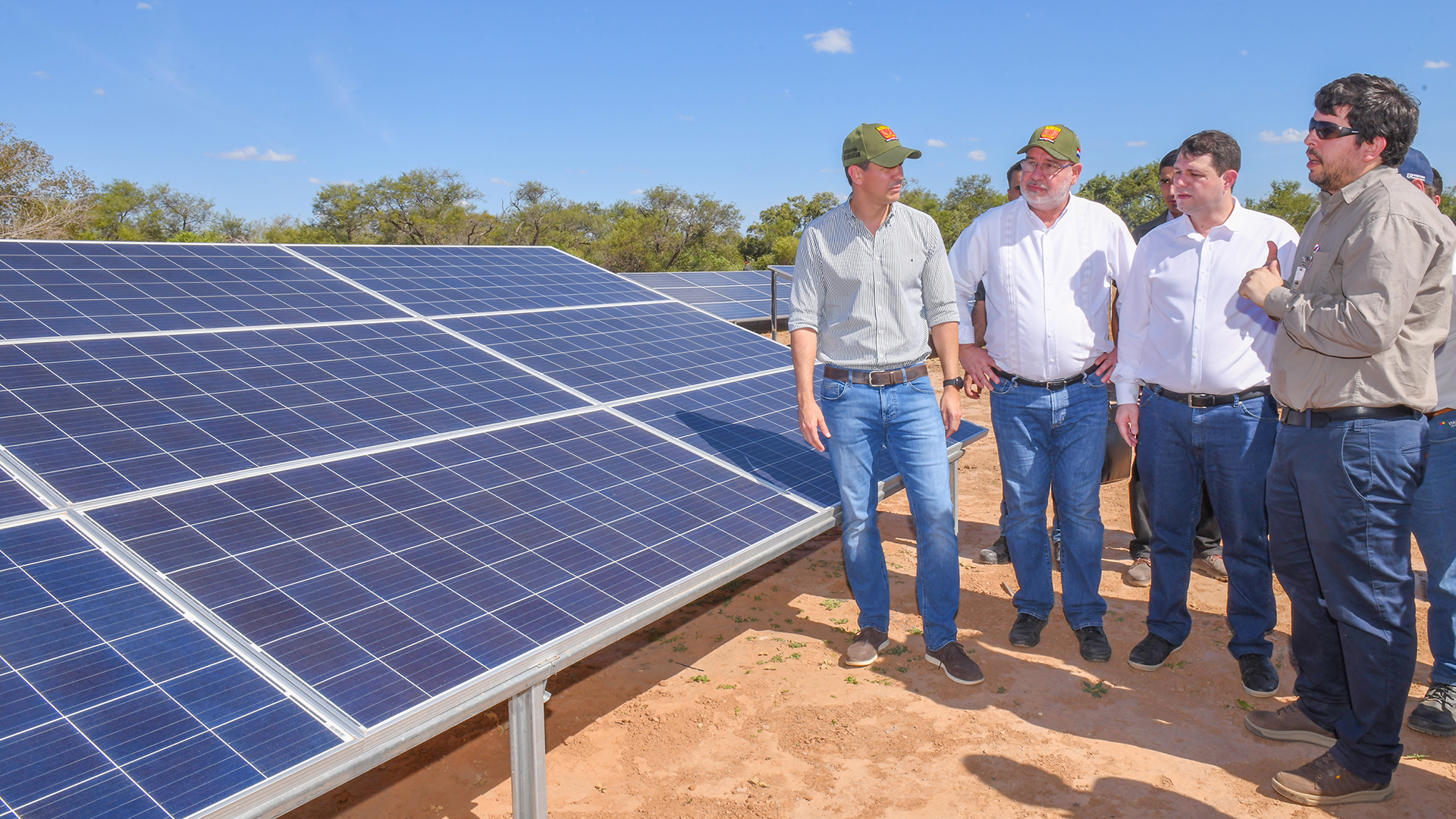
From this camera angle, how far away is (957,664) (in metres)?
5.50

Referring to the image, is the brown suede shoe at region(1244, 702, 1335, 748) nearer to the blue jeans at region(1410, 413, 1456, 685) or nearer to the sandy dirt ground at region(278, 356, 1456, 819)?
the sandy dirt ground at region(278, 356, 1456, 819)

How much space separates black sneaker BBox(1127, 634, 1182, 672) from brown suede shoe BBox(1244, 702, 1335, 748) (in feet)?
2.66

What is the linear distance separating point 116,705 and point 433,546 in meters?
1.41

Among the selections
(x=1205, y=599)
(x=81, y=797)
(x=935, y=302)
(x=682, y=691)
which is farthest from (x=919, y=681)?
(x=81, y=797)

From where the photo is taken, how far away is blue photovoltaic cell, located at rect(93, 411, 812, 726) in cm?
329

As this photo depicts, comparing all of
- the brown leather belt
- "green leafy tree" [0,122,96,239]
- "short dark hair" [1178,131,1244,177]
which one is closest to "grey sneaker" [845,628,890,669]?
the brown leather belt

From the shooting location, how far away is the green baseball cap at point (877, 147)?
4879 mm

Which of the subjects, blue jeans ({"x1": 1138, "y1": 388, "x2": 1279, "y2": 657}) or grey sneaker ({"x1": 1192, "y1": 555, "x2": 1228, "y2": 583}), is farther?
grey sneaker ({"x1": 1192, "y1": 555, "x2": 1228, "y2": 583})

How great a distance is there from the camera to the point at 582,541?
173 inches

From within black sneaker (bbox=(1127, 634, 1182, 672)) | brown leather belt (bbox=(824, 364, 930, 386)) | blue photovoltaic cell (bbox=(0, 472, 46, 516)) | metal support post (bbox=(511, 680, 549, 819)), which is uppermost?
brown leather belt (bbox=(824, 364, 930, 386))

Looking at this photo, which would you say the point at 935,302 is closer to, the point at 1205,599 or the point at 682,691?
the point at 682,691

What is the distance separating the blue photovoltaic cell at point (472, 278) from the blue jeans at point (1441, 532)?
686 centimetres

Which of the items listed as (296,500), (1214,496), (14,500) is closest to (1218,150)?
(1214,496)

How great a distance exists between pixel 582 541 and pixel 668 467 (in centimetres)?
114
